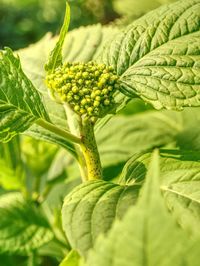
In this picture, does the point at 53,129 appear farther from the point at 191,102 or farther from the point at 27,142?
the point at 27,142

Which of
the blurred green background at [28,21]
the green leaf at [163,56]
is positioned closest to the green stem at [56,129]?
the green leaf at [163,56]

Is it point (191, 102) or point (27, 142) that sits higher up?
point (191, 102)

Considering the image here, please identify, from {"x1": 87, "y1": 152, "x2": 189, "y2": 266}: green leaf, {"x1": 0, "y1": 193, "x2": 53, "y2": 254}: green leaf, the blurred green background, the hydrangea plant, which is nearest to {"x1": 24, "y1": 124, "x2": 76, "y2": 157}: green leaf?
the hydrangea plant

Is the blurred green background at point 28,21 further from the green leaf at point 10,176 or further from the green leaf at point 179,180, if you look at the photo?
the green leaf at point 179,180

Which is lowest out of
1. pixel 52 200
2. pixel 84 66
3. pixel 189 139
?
pixel 52 200

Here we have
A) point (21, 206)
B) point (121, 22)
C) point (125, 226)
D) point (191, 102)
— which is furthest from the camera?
point (121, 22)

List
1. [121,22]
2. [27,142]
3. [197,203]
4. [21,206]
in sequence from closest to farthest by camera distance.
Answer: [197,203] → [21,206] → [27,142] → [121,22]

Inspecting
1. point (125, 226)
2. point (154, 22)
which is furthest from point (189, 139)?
point (125, 226)
